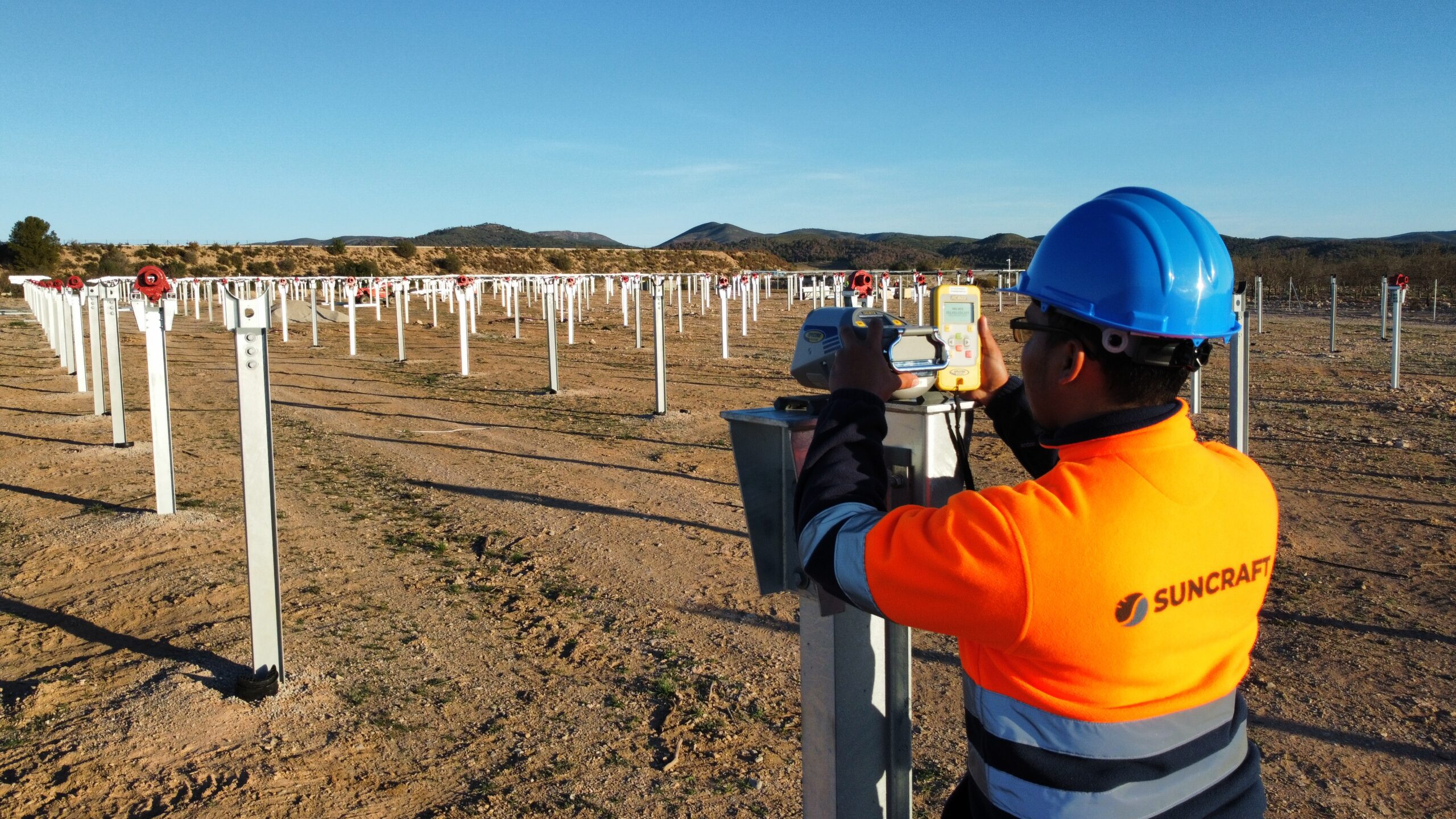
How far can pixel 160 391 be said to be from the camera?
21.9 ft

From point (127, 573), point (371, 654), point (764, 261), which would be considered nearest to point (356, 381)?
point (127, 573)

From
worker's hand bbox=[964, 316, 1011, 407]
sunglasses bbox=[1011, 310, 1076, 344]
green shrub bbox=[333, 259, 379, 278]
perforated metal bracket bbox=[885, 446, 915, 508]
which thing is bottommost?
perforated metal bracket bbox=[885, 446, 915, 508]

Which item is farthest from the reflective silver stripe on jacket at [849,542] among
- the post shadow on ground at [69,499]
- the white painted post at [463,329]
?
the white painted post at [463,329]

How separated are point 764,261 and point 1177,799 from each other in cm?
9006

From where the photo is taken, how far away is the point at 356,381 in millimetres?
15992

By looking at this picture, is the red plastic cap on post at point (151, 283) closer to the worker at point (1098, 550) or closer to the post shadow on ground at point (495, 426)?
the post shadow on ground at point (495, 426)

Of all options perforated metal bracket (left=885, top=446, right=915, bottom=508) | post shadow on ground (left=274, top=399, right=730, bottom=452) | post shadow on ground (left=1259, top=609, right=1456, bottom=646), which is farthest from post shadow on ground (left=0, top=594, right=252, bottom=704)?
post shadow on ground (left=274, top=399, right=730, bottom=452)

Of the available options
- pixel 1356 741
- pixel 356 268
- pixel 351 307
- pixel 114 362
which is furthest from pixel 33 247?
pixel 1356 741

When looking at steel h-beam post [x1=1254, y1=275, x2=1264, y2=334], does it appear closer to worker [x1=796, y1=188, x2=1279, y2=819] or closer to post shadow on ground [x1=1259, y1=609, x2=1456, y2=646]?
post shadow on ground [x1=1259, y1=609, x2=1456, y2=646]

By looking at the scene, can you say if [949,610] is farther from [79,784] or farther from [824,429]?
[79,784]

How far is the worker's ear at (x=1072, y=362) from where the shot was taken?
1.42 m

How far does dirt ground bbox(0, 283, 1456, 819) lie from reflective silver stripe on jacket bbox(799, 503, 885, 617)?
81.9 inches

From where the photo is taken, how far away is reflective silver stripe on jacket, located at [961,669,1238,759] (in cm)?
132

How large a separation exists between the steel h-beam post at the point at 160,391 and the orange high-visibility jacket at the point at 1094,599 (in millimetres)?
6543
